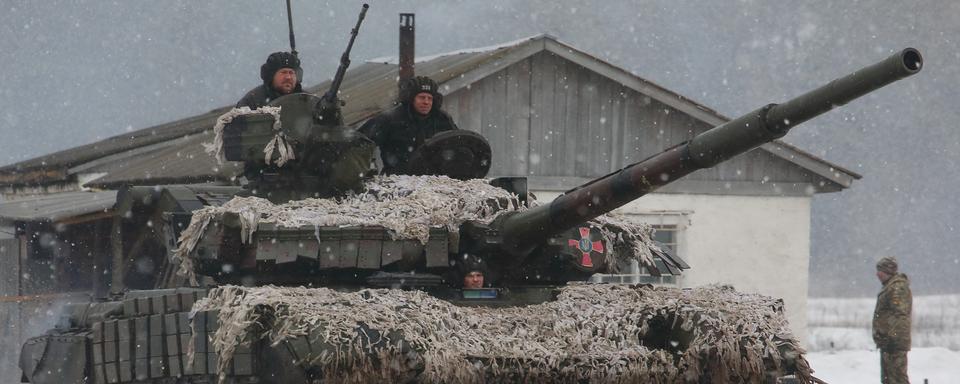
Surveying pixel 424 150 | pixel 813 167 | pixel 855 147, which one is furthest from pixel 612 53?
pixel 424 150

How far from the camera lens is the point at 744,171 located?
20922mm

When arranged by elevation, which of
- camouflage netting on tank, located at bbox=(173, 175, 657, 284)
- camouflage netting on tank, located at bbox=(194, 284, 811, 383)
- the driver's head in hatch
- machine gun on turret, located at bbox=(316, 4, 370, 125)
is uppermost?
machine gun on turret, located at bbox=(316, 4, 370, 125)

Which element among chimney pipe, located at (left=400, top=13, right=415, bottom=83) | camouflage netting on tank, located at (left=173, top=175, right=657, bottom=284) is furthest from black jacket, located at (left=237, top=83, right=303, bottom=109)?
chimney pipe, located at (left=400, top=13, right=415, bottom=83)

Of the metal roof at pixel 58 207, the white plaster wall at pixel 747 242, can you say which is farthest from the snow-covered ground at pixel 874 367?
the metal roof at pixel 58 207

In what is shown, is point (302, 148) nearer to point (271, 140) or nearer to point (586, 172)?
point (271, 140)

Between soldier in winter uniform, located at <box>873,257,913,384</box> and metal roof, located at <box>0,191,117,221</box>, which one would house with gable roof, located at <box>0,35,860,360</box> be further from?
soldier in winter uniform, located at <box>873,257,913,384</box>

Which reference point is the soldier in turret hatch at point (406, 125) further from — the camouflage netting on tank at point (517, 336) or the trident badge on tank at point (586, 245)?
the camouflage netting on tank at point (517, 336)

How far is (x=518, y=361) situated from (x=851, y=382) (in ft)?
34.8

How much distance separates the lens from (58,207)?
18.9 m

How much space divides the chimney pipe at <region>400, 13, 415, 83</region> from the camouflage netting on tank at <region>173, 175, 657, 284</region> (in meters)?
2.91

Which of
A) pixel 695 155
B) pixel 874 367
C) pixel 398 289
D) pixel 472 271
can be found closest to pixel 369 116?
pixel 874 367

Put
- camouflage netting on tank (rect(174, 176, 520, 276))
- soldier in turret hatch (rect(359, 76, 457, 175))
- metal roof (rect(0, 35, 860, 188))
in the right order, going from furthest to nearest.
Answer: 1. metal roof (rect(0, 35, 860, 188))
2. soldier in turret hatch (rect(359, 76, 457, 175))
3. camouflage netting on tank (rect(174, 176, 520, 276))

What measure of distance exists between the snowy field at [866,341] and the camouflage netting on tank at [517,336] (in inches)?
379

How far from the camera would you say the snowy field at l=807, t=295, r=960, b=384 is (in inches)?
744
